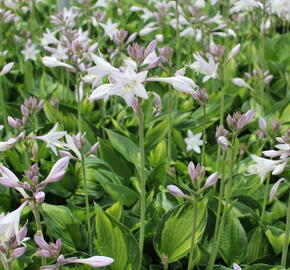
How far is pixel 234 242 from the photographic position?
2.58 m

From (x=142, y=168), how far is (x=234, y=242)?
32.5 inches

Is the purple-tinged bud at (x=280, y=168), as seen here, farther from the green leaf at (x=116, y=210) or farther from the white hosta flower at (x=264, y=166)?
the green leaf at (x=116, y=210)

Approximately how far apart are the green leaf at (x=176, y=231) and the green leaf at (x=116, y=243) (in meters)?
0.15

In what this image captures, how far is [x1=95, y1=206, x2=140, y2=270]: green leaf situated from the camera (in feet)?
7.31

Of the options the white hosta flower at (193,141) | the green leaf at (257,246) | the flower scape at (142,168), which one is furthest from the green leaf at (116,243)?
the white hosta flower at (193,141)

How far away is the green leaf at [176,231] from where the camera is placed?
233 cm

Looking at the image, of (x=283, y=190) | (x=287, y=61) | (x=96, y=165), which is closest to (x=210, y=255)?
(x=283, y=190)

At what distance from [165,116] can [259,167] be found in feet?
4.78

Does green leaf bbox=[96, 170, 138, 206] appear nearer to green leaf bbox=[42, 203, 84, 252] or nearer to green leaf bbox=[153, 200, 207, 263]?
green leaf bbox=[42, 203, 84, 252]

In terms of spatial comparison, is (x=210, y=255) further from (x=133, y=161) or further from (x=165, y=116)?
(x=165, y=116)

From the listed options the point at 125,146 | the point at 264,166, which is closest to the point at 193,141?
the point at 125,146

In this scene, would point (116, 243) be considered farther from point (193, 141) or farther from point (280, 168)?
point (193, 141)

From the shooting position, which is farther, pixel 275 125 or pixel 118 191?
pixel 118 191

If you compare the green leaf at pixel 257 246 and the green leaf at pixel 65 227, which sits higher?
the green leaf at pixel 65 227
